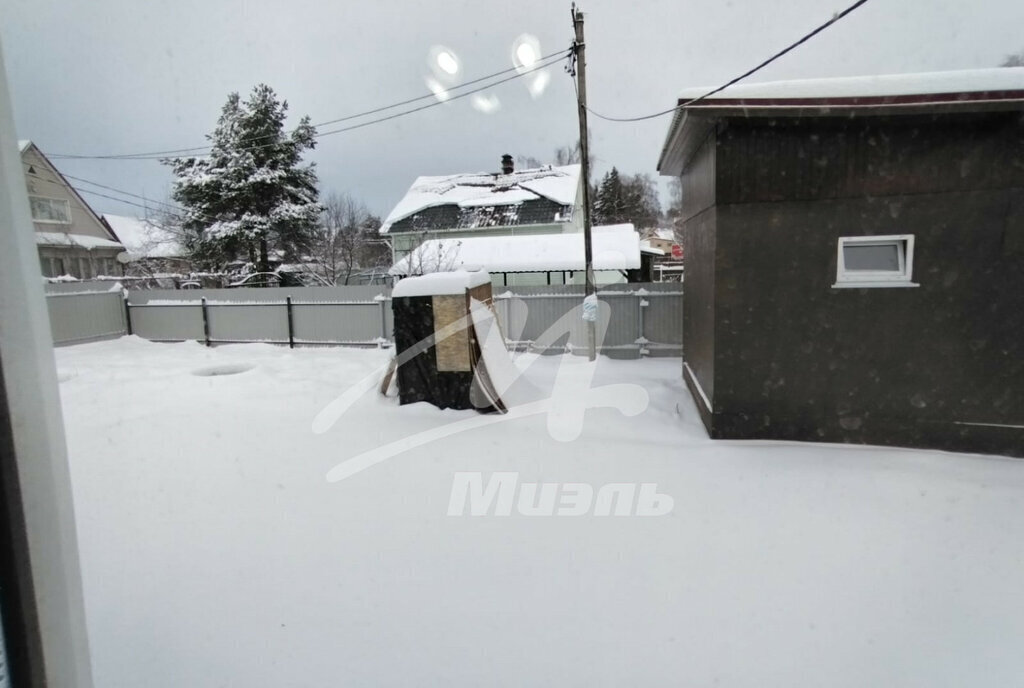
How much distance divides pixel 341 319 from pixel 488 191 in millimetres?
12597

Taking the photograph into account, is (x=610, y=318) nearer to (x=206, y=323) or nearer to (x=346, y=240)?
(x=206, y=323)

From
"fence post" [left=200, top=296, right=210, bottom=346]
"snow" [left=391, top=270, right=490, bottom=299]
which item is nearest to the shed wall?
"snow" [left=391, top=270, right=490, bottom=299]

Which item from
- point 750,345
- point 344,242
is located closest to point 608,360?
point 750,345

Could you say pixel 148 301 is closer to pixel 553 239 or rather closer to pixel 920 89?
pixel 553 239

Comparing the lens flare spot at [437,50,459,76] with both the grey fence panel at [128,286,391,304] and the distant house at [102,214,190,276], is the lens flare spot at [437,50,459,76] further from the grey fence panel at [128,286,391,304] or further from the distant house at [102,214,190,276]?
the distant house at [102,214,190,276]

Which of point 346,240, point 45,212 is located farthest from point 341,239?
point 45,212

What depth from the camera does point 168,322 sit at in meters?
12.2

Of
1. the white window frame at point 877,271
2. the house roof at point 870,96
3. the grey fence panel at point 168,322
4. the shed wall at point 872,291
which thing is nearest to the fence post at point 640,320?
the shed wall at point 872,291

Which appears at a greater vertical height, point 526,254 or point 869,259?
point 526,254

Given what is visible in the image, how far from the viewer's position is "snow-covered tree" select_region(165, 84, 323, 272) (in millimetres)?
17641

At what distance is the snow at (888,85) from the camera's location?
4.16 meters

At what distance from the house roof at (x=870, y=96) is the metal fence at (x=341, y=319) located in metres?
5.15

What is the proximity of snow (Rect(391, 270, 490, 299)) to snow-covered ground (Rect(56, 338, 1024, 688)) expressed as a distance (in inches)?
61.2

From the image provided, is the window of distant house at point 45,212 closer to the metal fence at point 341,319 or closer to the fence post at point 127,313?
the metal fence at point 341,319
